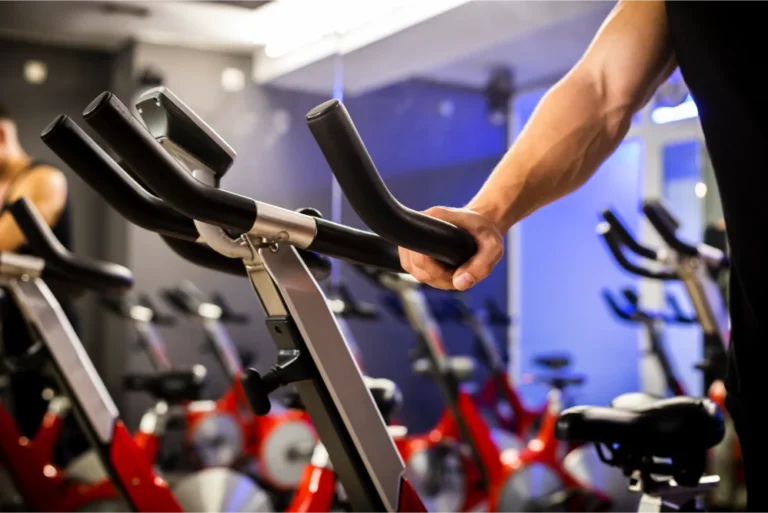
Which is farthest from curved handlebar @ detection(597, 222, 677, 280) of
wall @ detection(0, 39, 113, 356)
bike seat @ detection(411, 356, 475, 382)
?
wall @ detection(0, 39, 113, 356)

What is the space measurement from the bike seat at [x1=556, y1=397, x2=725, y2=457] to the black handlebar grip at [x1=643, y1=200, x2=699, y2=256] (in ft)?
4.69

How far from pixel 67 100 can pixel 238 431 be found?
9.41 ft

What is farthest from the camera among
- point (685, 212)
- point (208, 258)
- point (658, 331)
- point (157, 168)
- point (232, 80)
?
point (232, 80)

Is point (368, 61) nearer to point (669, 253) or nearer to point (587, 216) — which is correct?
point (587, 216)

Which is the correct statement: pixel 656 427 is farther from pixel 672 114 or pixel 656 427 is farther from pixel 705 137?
pixel 672 114

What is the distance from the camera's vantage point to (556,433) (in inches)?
54.9

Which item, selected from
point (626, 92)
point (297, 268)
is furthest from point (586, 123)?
point (297, 268)

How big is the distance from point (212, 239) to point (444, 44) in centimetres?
424

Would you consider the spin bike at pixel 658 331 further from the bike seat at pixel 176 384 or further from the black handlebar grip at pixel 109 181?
the black handlebar grip at pixel 109 181

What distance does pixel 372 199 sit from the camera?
0.81 meters

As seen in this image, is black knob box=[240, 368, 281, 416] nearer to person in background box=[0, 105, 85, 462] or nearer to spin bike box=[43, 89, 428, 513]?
spin bike box=[43, 89, 428, 513]

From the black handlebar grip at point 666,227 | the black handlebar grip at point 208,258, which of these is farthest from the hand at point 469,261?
the black handlebar grip at point 666,227

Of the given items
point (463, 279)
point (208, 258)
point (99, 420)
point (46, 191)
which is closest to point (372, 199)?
point (463, 279)

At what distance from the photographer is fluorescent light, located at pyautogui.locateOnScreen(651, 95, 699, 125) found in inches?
163
